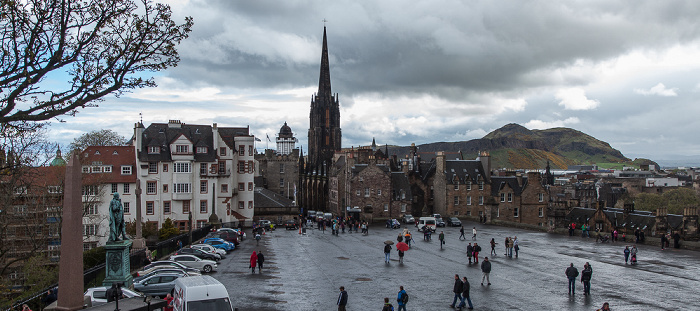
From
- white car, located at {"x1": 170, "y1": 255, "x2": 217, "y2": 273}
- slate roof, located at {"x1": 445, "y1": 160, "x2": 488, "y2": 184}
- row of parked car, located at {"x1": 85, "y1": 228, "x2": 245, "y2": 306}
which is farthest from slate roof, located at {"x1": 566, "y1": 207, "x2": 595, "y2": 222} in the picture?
white car, located at {"x1": 170, "y1": 255, "x2": 217, "y2": 273}

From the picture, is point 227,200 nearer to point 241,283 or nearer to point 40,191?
point 40,191

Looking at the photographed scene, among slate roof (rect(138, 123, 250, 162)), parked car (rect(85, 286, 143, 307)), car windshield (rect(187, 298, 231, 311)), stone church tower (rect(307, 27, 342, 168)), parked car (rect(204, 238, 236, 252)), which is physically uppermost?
stone church tower (rect(307, 27, 342, 168))

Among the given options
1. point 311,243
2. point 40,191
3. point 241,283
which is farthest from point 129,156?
point 241,283

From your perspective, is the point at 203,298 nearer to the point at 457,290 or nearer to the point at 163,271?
the point at 163,271

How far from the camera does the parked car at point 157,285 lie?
22.9m

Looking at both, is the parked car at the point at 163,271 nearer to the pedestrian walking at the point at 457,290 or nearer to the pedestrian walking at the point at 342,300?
the pedestrian walking at the point at 342,300

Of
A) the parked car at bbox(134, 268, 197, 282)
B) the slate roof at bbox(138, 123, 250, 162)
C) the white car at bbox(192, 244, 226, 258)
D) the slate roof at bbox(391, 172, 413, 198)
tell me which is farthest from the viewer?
the slate roof at bbox(391, 172, 413, 198)

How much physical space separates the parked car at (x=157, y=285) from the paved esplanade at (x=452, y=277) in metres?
2.65

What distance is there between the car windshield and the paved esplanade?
18.0ft

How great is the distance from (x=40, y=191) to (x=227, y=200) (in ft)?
79.8

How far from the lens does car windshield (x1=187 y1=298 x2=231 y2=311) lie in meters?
15.4

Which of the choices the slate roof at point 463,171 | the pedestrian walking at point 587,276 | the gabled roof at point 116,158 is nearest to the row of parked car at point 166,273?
A: the pedestrian walking at point 587,276

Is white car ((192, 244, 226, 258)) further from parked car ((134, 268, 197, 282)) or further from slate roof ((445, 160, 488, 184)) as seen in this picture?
slate roof ((445, 160, 488, 184))

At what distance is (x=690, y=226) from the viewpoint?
4047 centimetres
